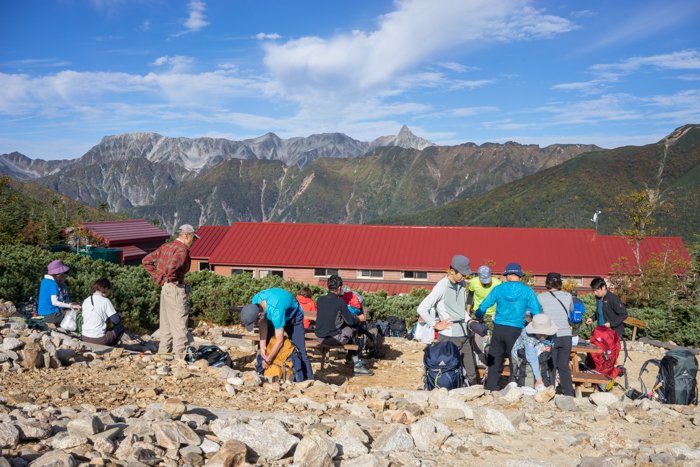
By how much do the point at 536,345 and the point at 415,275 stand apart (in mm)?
21478

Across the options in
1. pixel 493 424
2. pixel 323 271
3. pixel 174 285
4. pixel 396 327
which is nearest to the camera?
pixel 493 424

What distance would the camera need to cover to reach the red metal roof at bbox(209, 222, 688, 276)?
90.5 ft

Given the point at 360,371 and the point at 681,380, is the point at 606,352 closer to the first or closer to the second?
the point at 681,380

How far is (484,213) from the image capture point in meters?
141

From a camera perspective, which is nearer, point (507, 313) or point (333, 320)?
point (507, 313)

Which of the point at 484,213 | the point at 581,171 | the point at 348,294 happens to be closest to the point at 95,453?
the point at 348,294

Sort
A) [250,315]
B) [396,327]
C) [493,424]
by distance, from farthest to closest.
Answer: [396,327], [250,315], [493,424]

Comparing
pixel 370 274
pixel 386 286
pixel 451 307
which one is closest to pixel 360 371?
pixel 451 307

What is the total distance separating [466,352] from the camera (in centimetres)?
690

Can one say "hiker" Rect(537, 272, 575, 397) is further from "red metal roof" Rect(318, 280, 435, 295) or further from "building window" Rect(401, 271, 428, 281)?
"building window" Rect(401, 271, 428, 281)

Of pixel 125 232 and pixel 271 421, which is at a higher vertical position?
pixel 125 232

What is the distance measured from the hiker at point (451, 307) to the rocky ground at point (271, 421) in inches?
36.7

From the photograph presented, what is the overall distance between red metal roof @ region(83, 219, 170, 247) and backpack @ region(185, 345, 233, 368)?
33131 millimetres

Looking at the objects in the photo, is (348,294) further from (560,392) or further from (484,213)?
(484,213)
